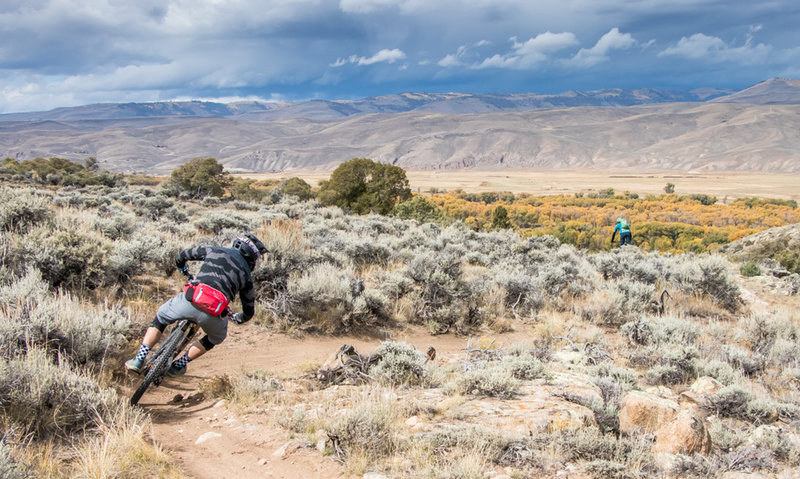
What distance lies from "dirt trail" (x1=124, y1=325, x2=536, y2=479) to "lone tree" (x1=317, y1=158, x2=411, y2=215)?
1944 centimetres

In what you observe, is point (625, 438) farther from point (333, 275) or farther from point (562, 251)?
point (562, 251)

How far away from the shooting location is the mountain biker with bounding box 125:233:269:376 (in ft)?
13.8

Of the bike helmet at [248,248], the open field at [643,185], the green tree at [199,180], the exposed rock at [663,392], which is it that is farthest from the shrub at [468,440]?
the open field at [643,185]

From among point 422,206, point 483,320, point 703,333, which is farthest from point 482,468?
point 422,206

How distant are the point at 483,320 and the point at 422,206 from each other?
15.7 m

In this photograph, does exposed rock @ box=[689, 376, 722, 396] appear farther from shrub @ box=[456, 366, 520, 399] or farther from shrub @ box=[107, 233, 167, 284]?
shrub @ box=[107, 233, 167, 284]

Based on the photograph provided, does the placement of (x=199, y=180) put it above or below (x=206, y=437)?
above

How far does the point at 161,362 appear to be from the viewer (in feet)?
13.5

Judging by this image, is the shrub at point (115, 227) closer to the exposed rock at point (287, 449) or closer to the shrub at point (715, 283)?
the exposed rock at point (287, 449)

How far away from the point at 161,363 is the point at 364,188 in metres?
22.7

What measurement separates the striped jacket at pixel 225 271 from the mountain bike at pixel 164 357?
1.53 ft

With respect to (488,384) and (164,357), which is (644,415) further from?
(164,357)

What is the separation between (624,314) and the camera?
8758 mm

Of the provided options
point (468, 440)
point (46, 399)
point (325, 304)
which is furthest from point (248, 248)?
point (325, 304)
